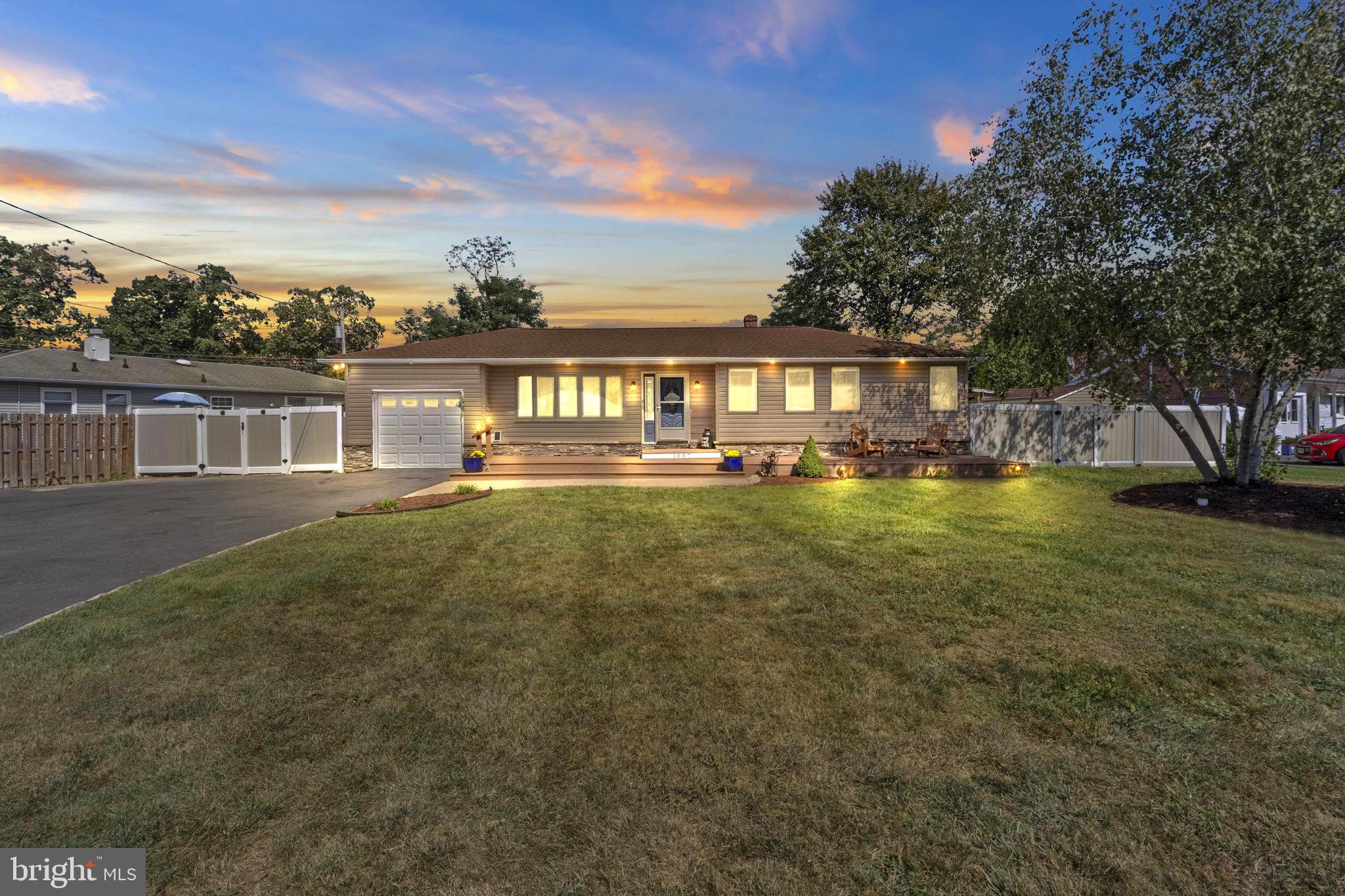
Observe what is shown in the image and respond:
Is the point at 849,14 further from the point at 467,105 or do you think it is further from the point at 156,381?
the point at 156,381

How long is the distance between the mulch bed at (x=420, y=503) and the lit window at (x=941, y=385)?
1338 cm

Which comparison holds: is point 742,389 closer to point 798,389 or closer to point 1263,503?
point 798,389

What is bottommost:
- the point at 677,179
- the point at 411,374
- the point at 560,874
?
the point at 560,874

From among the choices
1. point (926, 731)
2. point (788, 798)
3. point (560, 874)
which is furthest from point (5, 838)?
point (926, 731)

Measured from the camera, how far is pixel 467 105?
52.1 feet

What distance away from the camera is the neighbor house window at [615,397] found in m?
19.0

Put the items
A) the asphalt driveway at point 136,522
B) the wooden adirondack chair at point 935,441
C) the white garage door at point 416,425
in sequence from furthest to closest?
the white garage door at point 416,425
the wooden adirondack chair at point 935,441
the asphalt driveway at point 136,522

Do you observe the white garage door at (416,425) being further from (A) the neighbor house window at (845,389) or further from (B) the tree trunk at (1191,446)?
(B) the tree trunk at (1191,446)

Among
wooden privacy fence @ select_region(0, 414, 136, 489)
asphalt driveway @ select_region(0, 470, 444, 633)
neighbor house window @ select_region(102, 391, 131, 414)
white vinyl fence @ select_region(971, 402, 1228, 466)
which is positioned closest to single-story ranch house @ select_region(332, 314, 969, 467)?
white vinyl fence @ select_region(971, 402, 1228, 466)

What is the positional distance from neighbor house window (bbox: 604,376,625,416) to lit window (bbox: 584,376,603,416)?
20 centimetres

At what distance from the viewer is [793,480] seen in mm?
15102

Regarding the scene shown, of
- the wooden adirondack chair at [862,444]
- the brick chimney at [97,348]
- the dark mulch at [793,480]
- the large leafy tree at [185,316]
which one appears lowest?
the dark mulch at [793,480]

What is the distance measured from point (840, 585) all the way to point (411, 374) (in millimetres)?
16031

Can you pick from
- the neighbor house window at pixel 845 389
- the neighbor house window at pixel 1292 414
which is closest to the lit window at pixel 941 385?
the neighbor house window at pixel 845 389
